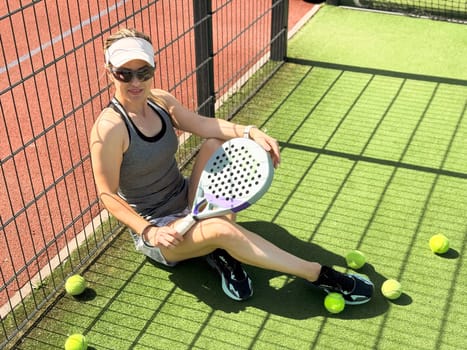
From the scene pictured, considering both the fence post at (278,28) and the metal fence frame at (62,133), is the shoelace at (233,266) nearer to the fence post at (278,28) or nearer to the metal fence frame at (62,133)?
the metal fence frame at (62,133)

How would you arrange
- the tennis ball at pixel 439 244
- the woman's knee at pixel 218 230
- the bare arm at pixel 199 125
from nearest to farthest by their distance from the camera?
1. the woman's knee at pixel 218 230
2. the bare arm at pixel 199 125
3. the tennis ball at pixel 439 244

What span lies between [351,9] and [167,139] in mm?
4448

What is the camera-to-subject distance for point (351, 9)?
6.88 m

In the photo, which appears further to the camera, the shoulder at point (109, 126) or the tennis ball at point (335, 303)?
the tennis ball at point (335, 303)

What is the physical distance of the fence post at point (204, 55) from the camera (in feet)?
13.6

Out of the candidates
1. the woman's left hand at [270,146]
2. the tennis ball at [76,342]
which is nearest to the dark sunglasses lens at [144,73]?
the woman's left hand at [270,146]

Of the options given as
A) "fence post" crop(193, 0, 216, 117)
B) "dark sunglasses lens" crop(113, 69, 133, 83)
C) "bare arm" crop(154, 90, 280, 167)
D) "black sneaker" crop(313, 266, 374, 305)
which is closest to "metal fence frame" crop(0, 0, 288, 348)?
"fence post" crop(193, 0, 216, 117)

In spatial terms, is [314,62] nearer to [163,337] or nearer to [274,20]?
[274,20]

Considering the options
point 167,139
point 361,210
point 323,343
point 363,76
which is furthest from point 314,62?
point 323,343

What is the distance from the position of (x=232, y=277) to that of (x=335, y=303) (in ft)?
1.71

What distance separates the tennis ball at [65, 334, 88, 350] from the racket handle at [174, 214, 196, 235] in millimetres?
650

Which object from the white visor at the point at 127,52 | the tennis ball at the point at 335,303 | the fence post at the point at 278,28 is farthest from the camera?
the fence post at the point at 278,28

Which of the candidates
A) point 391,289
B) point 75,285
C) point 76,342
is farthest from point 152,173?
point 391,289

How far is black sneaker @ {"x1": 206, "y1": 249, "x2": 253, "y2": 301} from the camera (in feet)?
10.2
